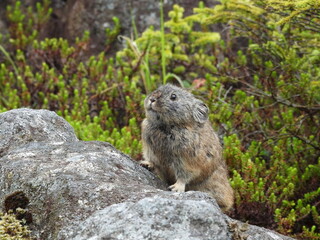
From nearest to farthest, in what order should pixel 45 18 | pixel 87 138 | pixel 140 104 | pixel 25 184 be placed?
pixel 25 184, pixel 87 138, pixel 140 104, pixel 45 18

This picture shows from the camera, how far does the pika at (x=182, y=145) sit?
5.43 m

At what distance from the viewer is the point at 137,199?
385cm

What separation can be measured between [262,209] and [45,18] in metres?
6.94

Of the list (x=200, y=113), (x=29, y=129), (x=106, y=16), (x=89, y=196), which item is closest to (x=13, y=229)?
(x=89, y=196)

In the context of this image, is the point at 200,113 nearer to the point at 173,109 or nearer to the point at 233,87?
the point at 173,109

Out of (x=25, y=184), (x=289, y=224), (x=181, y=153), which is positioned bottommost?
(x=289, y=224)

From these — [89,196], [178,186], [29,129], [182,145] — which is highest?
[89,196]

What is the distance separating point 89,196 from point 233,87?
19.0 ft

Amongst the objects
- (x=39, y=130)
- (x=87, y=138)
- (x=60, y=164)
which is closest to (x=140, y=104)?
(x=87, y=138)

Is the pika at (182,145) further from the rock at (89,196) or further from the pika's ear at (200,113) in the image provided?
the rock at (89,196)

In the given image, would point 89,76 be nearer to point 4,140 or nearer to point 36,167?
point 4,140

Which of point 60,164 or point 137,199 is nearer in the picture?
point 137,199

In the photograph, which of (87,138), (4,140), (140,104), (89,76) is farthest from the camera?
(89,76)

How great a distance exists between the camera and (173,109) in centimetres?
556
